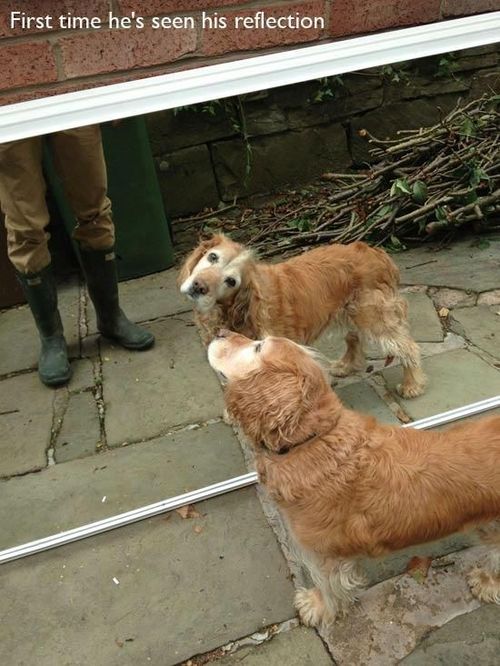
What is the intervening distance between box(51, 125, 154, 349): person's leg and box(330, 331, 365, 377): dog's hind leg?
45.7 inches

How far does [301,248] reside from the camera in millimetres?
3086

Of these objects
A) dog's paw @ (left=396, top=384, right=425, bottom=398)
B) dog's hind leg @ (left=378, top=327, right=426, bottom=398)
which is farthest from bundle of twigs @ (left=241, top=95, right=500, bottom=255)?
dog's paw @ (left=396, top=384, right=425, bottom=398)

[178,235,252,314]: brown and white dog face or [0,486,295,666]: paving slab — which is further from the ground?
[178,235,252,314]: brown and white dog face

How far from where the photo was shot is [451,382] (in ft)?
9.70

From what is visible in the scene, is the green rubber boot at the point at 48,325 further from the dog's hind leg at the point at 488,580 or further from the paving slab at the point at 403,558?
the dog's hind leg at the point at 488,580

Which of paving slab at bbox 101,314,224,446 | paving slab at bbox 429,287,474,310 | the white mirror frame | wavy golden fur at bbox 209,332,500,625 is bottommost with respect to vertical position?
paving slab at bbox 101,314,224,446

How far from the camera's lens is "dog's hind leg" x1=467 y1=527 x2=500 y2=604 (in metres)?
Answer: 1.92

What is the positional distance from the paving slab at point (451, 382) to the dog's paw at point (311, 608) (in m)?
1.15

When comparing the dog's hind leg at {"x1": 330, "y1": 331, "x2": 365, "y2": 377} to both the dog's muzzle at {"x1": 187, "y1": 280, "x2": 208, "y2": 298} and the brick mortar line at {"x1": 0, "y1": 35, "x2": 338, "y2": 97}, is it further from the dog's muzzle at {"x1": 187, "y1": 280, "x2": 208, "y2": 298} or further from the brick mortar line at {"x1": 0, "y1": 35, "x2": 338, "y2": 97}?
the brick mortar line at {"x1": 0, "y1": 35, "x2": 338, "y2": 97}

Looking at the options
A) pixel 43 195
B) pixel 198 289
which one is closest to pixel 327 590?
pixel 198 289

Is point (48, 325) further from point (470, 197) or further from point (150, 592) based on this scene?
point (470, 197)

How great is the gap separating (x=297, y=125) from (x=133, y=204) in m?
0.91

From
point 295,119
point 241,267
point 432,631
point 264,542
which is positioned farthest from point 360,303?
point 432,631

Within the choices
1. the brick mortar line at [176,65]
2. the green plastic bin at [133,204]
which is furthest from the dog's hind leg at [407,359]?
the brick mortar line at [176,65]
